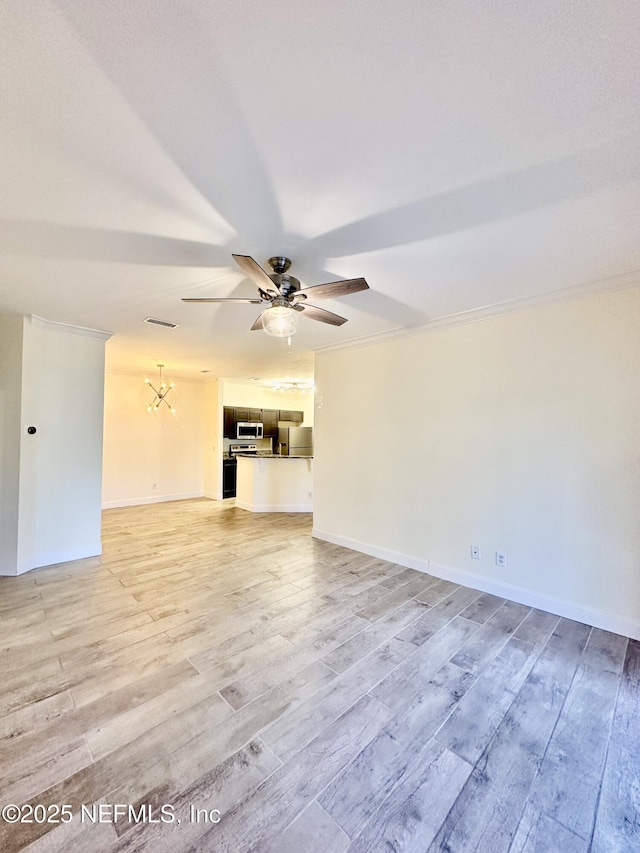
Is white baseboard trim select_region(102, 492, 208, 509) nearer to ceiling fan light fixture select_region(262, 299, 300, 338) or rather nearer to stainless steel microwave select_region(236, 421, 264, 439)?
stainless steel microwave select_region(236, 421, 264, 439)

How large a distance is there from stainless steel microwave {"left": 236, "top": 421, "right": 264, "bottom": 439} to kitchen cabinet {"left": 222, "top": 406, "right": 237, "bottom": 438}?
0.10m

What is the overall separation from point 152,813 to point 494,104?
Result: 288 centimetres

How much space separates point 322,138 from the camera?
132 centimetres

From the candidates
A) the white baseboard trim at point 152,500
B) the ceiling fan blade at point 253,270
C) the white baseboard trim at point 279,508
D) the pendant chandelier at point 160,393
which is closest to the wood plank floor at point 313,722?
the ceiling fan blade at point 253,270

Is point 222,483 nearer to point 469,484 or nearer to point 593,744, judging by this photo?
point 469,484

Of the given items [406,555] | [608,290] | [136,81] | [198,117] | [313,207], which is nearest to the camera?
[136,81]

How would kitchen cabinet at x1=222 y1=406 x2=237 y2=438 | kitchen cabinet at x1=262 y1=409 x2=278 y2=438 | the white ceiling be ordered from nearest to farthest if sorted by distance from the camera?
the white ceiling → kitchen cabinet at x1=222 y1=406 x2=237 y2=438 → kitchen cabinet at x1=262 y1=409 x2=278 y2=438

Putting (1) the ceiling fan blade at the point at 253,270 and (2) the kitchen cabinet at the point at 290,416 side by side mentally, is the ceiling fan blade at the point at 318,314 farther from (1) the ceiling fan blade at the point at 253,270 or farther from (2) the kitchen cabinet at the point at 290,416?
(2) the kitchen cabinet at the point at 290,416

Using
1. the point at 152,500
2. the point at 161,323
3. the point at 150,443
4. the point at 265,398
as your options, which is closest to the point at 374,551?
the point at 161,323

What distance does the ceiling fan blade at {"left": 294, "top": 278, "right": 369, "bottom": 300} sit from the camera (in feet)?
6.51

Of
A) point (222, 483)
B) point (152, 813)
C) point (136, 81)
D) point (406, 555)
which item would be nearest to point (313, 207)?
point (136, 81)

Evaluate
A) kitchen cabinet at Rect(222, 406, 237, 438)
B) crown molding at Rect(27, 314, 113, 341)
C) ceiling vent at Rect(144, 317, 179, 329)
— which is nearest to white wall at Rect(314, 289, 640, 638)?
ceiling vent at Rect(144, 317, 179, 329)

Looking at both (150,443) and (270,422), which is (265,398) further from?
(150,443)

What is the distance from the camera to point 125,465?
6.54 m
